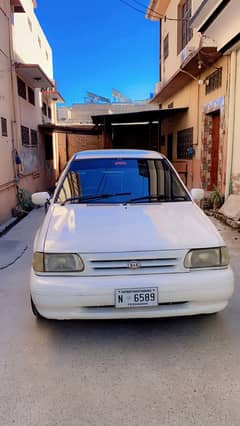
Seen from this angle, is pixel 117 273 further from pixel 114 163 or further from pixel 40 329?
pixel 114 163

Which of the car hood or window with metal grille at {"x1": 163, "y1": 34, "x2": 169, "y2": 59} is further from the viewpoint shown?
window with metal grille at {"x1": 163, "y1": 34, "x2": 169, "y2": 59}

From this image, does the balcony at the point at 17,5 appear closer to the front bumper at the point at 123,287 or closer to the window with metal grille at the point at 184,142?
the window with metal grille at the point at 184,142

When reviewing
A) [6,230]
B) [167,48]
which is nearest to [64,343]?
[6,230]

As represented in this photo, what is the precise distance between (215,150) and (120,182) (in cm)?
651

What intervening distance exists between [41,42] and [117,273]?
1531 centimetres

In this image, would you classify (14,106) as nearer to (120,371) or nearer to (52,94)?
(52,94)

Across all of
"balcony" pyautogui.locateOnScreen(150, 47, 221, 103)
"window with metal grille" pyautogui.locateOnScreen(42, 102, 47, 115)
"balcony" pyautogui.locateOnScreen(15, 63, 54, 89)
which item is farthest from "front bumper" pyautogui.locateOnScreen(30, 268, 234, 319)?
"window with metal grille" pyautogui.locateOnScreen(42, 102, 47, 115)

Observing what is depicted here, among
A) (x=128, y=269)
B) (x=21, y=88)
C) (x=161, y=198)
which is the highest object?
(x=21, y=88)

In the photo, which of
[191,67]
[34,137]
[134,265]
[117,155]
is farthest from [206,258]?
[34,137]

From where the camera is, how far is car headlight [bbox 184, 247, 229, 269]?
8.73 feet

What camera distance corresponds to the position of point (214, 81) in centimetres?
887

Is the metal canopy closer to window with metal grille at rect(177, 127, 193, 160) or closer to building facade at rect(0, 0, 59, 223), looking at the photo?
window with metal grille at rect(177, 127, 193, 160)

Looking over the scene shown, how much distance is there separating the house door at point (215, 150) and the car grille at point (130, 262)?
7421 mm

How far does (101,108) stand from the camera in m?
30.6
